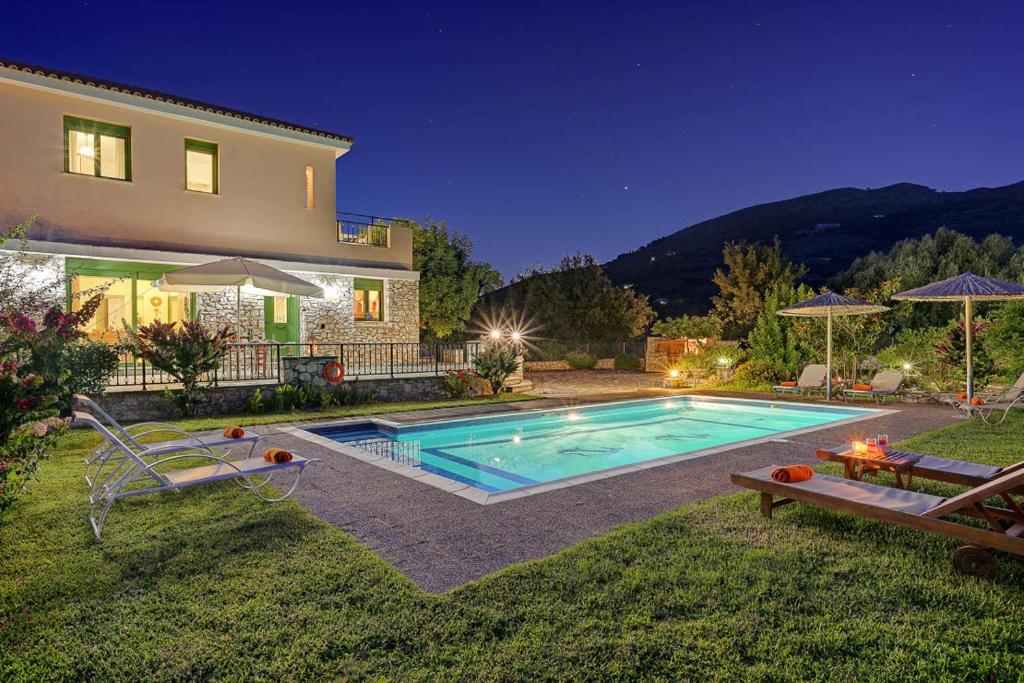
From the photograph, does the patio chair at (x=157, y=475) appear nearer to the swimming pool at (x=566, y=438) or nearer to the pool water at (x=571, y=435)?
the swimming pool at (x=566, y=438)

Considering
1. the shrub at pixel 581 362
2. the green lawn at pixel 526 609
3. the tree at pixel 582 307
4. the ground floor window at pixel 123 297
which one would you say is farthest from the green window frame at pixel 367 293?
the green lawn at pixel 526 609

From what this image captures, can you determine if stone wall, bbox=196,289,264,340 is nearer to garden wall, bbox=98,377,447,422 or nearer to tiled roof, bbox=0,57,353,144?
garden wall, bbox=98,377,447,422

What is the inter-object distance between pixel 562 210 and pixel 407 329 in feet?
137

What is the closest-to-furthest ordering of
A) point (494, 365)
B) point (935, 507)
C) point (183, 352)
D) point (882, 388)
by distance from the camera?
point (935, 507) → point (183, 352) → point (882, 388) → point (494, 365)

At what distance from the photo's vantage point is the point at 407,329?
19.8 m

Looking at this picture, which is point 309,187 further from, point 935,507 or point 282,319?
point 935,507

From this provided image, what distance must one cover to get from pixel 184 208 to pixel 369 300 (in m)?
6.08

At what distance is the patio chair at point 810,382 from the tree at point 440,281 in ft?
48.0

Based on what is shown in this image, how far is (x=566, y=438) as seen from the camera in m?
10.7

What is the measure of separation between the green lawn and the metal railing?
824 cm

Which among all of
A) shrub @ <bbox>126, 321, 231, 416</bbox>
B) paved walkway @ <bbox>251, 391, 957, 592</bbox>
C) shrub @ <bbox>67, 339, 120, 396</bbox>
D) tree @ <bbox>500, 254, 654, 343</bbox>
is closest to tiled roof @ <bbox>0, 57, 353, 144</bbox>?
shrub @ <bbox>126, 321, 231, 416</bbox>

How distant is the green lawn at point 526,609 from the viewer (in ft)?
8.48

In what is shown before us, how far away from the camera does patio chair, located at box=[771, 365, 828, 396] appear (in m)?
14.1

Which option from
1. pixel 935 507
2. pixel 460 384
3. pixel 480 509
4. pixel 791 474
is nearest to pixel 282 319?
pixel 460 384
